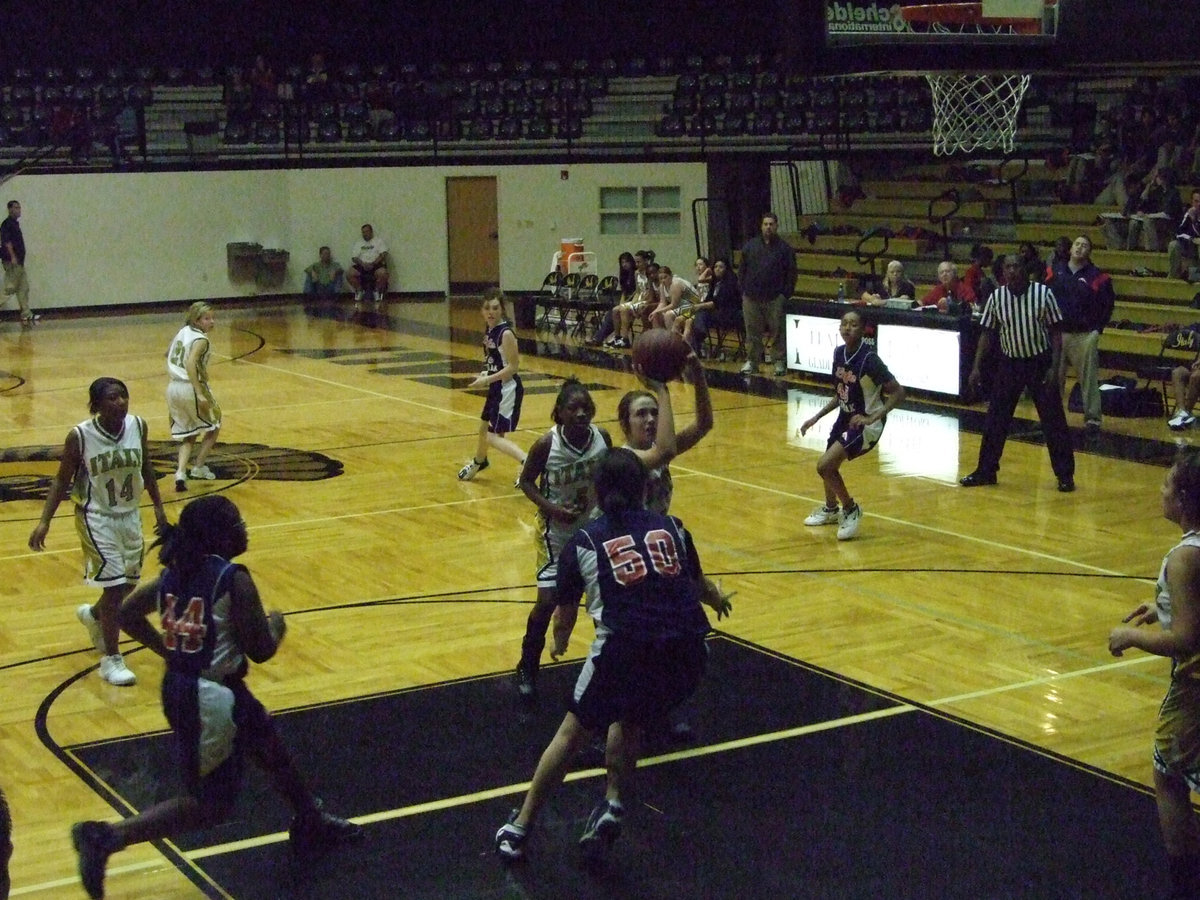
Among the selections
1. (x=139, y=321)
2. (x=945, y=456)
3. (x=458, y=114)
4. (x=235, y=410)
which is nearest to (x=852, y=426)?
(x=945, y=456)

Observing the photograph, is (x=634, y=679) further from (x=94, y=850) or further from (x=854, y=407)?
(x=854, y=407)

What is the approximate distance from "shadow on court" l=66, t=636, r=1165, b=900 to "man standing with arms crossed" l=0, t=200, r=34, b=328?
20.7 metres

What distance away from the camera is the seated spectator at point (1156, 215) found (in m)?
19.3

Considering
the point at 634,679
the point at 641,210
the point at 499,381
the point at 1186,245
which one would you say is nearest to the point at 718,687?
the point at 634,679

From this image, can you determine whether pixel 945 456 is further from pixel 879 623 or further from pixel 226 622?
pixel 226 622

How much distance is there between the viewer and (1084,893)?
5.18 m

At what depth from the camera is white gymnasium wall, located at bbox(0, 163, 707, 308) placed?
2741 cm

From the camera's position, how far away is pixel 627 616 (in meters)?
5.14

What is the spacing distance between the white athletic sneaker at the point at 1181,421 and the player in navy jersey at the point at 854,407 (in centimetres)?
484

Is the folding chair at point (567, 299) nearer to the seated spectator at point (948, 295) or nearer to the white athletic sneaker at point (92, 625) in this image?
the seated spectator at point (948, 295)

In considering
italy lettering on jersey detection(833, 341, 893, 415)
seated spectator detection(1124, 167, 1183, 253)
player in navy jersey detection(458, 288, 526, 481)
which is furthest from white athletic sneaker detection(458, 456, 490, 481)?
seated spectator detection(1124, 167, 1183, 253)

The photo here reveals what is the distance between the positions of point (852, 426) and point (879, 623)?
2.13m

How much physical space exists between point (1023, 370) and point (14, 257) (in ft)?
62.1

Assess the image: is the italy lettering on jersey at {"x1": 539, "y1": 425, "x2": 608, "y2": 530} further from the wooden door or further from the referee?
the wooden door
